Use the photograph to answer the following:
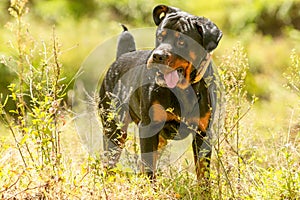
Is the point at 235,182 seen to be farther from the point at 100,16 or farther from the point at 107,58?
the point at 100,16

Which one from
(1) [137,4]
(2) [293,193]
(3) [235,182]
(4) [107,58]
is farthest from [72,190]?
A: (1) [137,4]

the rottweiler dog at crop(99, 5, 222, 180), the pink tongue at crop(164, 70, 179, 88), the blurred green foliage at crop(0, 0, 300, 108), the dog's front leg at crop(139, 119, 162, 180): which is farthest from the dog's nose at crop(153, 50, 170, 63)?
the blurred green foliage at crop(0, 0, 300, 108)

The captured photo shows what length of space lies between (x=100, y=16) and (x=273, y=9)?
304 cm

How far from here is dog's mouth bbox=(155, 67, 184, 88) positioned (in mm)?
3324

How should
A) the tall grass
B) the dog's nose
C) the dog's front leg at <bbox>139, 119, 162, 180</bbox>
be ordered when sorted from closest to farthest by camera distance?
1. the tall grass
2. the dog's nose
3. the dog's front leg at <bbox>139, 119, 162, 180</bbox>

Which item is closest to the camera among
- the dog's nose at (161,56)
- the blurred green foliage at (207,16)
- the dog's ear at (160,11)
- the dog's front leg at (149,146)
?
the dog's nose at (161,56)

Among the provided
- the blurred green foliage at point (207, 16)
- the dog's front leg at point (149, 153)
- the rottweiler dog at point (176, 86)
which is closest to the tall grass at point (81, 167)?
the dog's front leg at point (149, 153)

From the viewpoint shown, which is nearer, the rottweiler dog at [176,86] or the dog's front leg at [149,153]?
the rottweiler dog at [176,86]

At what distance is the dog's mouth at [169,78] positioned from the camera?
3.32 meters

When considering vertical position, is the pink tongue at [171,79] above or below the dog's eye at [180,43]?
below

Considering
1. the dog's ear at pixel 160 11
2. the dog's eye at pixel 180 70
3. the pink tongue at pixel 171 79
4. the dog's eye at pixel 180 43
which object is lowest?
the pink tongue at pixel 171 79

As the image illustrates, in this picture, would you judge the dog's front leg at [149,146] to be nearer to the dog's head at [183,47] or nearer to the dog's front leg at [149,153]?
the dog's front leg at [149,153]

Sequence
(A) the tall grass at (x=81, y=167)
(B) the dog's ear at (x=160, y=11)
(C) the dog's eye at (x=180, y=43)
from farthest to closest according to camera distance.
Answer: (B) the dog's ear at (x=160, y=11) < (C) the dog's eye at (x=180, y=43) < (A) the tall grass at (x=81, y=167)

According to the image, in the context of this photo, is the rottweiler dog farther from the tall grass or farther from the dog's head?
the tall grass
